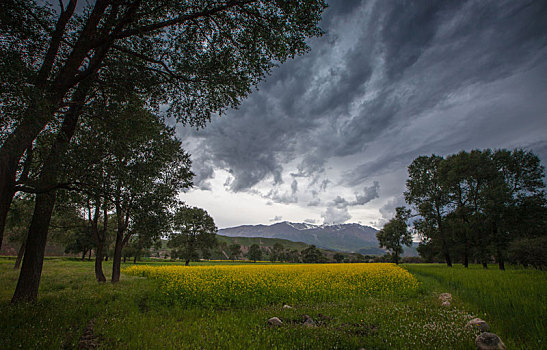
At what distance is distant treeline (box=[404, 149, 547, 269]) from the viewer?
23.4m

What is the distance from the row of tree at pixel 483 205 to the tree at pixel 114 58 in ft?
86.4

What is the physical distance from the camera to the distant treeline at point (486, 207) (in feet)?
76.7

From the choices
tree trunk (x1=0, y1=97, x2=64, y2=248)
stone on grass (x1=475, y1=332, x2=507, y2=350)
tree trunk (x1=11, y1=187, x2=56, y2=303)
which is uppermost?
tree trunk (x1=0, y1=97, x2=64, y2=248)

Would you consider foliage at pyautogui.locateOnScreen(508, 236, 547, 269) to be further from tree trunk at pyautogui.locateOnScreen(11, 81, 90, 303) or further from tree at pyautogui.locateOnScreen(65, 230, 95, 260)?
tree at pyautogui.locateOnScreen(65, 230, 95, 260)

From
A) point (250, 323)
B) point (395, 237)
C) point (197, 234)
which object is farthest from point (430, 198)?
point (197, 234)

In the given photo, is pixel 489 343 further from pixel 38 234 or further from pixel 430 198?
pixel 430 198

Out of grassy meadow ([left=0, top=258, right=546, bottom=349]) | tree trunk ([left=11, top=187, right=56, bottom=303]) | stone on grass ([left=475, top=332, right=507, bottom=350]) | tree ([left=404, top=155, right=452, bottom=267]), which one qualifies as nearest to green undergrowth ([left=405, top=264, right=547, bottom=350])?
grassy meadow ([left=0, top=258, right=546, bottom=349])

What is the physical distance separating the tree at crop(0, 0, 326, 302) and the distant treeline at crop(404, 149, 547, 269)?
26.3 m

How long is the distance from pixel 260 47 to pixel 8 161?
916 centimetres

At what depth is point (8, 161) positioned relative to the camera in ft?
20.1

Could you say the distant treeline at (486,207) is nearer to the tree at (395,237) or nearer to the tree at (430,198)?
the tree at (430,198)

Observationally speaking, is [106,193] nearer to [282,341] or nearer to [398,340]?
[282,341]

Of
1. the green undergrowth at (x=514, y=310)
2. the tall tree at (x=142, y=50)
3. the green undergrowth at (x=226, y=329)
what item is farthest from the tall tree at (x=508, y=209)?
the tall tree at (x=142, y=50)

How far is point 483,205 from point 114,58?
35569 millimetres
